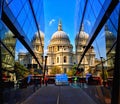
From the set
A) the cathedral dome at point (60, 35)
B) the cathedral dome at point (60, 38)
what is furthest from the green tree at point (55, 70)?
the cathedral dome at point (60, 35)

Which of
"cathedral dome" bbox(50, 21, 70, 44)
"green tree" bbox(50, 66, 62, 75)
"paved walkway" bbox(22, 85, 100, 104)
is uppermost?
"cathedral dome" bbox(50, 21, 70, 44)

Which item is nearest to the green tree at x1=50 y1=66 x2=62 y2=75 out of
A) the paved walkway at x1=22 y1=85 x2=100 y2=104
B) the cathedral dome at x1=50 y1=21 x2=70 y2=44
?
the cathedral dome at x1=50 y1=21 x2=70 y2=44

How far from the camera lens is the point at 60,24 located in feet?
635

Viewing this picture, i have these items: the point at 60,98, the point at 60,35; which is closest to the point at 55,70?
the point at 60,35

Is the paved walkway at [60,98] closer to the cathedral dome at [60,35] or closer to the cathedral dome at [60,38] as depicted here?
the cathedral dome at [60,38]

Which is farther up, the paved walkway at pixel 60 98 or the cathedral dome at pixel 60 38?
the cathedral dome at pixel 60 38

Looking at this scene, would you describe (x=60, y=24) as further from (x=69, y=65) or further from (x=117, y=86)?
(x=117, y=86)

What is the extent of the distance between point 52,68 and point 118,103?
16045cm

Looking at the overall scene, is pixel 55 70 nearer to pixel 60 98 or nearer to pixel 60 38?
pixel 60 38

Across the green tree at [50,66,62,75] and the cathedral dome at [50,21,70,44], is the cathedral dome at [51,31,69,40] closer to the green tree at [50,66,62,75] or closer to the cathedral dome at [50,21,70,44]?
the cathedral dome at [50,21,70,44]

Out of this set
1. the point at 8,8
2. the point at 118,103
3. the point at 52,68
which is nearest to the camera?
the point at 118,103

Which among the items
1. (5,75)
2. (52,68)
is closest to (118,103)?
(5,75)

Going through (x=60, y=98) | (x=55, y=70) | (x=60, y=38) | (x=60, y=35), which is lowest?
(x=60, y=98)

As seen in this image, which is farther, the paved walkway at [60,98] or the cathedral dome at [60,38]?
the cathedral dome at [60,38]
